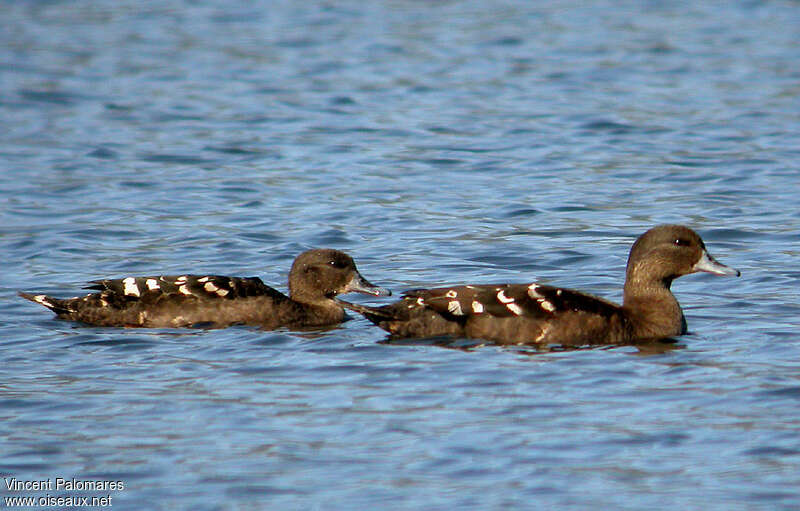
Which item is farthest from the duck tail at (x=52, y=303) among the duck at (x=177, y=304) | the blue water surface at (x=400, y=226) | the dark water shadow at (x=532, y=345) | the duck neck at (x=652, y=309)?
the duck neck at (x=652, y=309)

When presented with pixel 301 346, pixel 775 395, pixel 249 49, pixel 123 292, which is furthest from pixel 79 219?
pixel 249 49

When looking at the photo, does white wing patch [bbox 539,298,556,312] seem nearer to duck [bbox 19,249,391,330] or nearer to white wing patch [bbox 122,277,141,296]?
duck [bbox 19,249,391,330]

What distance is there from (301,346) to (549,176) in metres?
7.54

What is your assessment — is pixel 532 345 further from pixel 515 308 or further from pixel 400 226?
pixel 400 226

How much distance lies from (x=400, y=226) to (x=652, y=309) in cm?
472

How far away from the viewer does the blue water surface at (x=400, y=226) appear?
7.81 m

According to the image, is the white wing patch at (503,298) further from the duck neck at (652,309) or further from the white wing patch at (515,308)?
the duck neck at (652,309)

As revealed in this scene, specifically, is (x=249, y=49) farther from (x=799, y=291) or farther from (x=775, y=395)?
(x=775, y=395)

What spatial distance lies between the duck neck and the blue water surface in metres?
0.17

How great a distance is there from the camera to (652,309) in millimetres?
10547

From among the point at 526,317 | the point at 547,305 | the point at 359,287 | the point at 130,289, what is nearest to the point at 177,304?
the point at 130,289

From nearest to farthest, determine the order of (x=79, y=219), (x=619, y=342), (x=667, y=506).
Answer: (x=667, y=506)
(x=619, y=342)
(x=79, y=219)

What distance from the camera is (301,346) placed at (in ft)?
34.0

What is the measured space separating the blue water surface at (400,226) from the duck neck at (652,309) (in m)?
0.17
